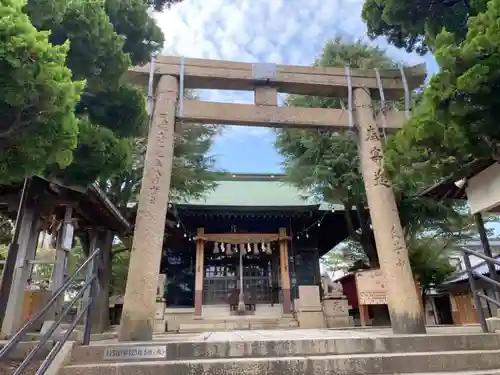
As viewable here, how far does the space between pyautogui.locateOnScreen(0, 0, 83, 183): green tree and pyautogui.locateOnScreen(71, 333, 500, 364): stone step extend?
1895 mm

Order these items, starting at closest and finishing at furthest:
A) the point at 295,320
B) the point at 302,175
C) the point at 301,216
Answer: the point at 295,320, the point at 302,175, the point at 301,216

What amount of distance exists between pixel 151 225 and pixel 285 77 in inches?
149

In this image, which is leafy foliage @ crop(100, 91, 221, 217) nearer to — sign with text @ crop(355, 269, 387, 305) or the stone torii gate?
the stone torii gate

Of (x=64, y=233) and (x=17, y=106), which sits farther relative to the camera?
(x=64, y=233)

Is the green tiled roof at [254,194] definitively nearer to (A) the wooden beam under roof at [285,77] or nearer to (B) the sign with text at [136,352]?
(A) the wooden beam under roof at [285,77]

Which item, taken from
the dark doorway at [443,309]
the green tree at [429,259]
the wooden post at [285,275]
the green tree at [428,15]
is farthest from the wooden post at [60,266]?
the dark doorway at [443,309]

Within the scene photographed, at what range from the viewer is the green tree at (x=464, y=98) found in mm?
3336

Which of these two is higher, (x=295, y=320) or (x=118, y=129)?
(x=118, y=129)

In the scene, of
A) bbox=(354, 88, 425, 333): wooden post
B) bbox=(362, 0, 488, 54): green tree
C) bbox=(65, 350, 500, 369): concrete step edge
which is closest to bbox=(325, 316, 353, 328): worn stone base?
bbox=(354, 88, 425, 333): wooden post

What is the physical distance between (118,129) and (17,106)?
228 centimetres

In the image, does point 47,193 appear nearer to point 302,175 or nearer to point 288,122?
point 288,122

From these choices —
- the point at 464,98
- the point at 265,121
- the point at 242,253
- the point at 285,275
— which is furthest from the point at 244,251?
the point at 464,98

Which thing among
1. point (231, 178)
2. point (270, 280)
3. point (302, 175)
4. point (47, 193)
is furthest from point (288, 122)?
point (231, 178)

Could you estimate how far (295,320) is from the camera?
444 inches
